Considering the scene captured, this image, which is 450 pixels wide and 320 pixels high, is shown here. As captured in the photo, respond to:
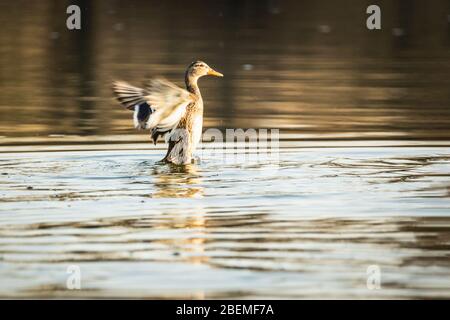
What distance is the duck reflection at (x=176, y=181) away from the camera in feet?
32.6

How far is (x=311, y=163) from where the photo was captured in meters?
11.5

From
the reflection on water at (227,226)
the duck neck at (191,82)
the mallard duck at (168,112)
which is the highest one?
the duck neck at (191,82)

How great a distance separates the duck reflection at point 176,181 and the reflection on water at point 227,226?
2 cm

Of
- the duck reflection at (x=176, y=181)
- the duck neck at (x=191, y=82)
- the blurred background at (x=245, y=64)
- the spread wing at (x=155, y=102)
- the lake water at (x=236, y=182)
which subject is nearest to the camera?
the lake water at (x=236, y=182)

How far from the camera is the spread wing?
11.5 m

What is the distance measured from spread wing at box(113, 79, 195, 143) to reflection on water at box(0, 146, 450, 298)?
39 centimetres

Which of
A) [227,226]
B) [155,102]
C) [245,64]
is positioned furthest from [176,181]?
[245,64]

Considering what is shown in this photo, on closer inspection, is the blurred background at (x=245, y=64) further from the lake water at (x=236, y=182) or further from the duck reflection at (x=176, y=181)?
the duck reflection at (x=176, y=181)

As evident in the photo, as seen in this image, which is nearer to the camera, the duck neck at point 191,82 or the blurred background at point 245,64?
the duck neck at point 191,82

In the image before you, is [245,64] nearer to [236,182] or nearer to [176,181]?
[176,181]

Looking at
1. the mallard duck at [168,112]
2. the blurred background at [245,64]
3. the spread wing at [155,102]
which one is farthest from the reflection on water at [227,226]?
the blurred background at [245,64]

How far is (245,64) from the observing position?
72.1ft

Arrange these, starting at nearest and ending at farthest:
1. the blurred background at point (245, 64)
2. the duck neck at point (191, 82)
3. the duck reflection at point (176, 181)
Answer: the duck reflection at point (176, 181) → the duck neck at point (191, 82) → the blurred background at point (245, 64)

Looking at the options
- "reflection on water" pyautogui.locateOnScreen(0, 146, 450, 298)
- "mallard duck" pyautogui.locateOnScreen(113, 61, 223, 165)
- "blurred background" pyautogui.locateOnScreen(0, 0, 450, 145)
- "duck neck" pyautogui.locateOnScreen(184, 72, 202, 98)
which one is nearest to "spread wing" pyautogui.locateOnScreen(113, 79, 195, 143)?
"mallard duck" pyautogui.locateOnScreen(113, 61, 223, 165)
